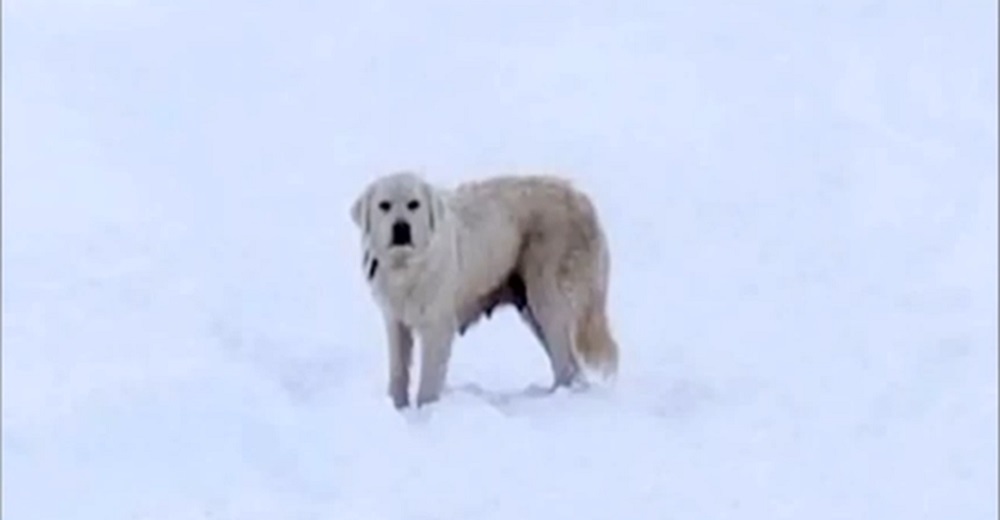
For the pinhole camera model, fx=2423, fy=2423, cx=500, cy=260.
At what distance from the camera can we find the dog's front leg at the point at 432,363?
29.6 feet

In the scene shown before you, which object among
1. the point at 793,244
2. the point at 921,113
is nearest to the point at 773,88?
the point at 921,113

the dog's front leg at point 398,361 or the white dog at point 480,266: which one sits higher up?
the white dog at point 480,266

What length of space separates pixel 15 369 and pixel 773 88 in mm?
8345

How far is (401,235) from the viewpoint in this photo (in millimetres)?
8797

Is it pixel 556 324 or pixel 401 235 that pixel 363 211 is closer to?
pixel 401 235

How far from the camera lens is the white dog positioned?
29.0 ft

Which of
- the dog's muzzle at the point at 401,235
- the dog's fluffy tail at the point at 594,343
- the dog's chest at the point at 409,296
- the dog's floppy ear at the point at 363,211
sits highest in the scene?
the dog's floppy ear at the point at 363,211

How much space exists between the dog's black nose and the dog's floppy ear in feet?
0.43

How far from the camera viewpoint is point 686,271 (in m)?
12.6

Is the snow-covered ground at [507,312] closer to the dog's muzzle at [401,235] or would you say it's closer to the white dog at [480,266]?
the white dog at [480,266]

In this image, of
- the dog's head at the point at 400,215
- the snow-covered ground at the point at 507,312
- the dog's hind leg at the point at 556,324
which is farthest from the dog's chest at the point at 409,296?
the dog's hind leg at the point at 556,324

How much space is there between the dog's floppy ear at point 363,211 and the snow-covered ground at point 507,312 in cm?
66

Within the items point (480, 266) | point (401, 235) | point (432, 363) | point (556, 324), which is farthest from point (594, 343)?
point (401, 235)

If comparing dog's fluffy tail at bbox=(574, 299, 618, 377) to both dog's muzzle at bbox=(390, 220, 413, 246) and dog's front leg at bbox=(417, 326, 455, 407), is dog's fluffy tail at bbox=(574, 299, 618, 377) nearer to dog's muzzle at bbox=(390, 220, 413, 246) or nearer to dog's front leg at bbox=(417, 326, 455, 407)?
dog's front leg at bbox=(417, 326, 455, 407)
